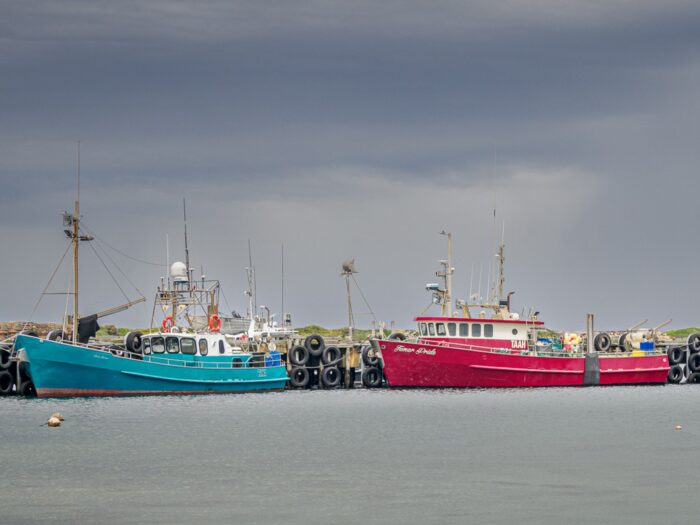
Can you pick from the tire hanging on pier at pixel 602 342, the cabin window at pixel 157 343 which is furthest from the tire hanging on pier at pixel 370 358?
the cabin window at pixel 157 343

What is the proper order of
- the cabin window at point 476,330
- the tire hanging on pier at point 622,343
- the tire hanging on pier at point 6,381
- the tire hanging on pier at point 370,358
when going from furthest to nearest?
1. the tire hanging on pier at point 622,343
2. the tire hanging on pier at point 370,358
3. the tire hanging on pier at point 6,381
4. the cabin window at point 476,330

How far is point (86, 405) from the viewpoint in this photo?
5344 centimetres

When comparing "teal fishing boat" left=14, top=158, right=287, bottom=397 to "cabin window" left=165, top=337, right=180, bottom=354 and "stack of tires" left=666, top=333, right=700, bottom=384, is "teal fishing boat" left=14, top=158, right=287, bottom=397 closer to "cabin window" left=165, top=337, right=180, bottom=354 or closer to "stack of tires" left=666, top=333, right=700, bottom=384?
"cabin window" left=165, top=337, right=180, bottom=354

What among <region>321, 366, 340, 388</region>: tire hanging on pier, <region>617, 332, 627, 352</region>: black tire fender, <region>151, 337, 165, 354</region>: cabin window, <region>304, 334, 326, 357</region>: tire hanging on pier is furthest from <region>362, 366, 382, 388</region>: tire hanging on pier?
<region>617, 332, 627, 352</region>: black tire fender

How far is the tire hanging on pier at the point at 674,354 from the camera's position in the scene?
75062mm

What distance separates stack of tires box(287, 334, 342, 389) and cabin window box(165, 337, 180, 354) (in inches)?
429

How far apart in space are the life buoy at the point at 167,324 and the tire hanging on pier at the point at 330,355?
10474mm

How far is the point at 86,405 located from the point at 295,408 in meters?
9.87

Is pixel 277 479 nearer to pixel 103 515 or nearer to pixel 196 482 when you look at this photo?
pixel 196 482

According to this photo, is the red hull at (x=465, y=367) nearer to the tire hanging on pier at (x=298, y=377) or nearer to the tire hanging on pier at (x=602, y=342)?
the tire hanging on pier at (x=298, y=377)

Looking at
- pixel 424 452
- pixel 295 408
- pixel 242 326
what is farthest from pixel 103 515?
pixel 242 326

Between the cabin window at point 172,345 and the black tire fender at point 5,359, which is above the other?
the cabin window at point 172,345

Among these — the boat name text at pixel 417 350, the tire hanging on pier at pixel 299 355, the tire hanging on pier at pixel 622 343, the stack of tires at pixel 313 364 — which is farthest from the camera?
the tire hanging on pier at pixel 622 343

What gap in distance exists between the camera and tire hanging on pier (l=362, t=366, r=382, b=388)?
6812 centimetres
